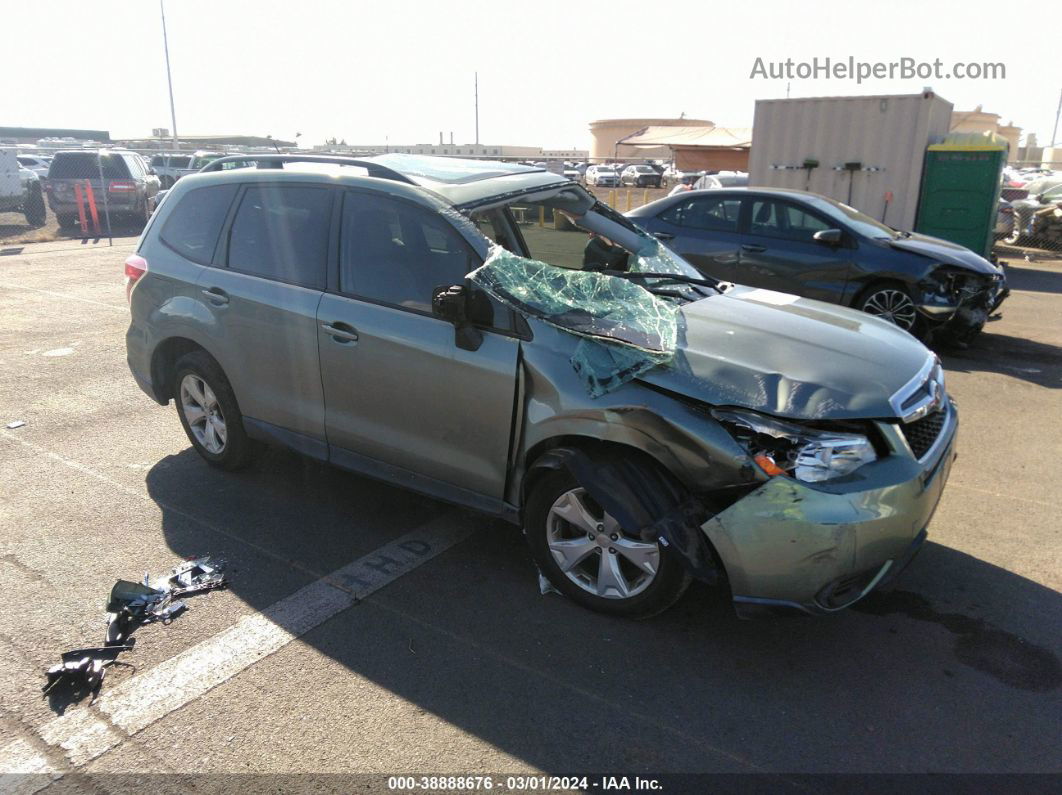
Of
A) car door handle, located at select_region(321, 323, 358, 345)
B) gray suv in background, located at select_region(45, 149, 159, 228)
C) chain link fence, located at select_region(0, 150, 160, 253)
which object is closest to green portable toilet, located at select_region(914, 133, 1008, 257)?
car door handle, located at select_region(321, 323, 358, 345)

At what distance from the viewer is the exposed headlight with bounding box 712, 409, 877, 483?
3004 mm

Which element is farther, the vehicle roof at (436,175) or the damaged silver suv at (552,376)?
the vehicle roof at (436,175)

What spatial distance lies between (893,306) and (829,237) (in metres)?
0.97

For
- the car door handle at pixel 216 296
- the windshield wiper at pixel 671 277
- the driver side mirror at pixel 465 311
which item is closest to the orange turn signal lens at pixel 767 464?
the driver side mirror at pixel 465 311

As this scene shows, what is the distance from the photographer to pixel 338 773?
105 inches

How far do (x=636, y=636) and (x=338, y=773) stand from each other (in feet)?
4.40

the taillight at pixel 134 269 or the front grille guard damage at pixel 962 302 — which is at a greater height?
the taillight at pixel 134 269

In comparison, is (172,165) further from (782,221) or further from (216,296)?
(216,296)

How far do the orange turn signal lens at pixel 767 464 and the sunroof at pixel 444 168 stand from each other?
2.18 meters

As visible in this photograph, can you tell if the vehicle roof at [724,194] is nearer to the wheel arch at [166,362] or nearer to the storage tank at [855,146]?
the storage tank at [855,146]

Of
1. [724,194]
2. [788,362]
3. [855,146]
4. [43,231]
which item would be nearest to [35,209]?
[43,231]

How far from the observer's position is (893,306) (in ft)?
26.7

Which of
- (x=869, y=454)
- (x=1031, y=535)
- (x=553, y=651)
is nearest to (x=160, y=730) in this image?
(x=553, y=651)

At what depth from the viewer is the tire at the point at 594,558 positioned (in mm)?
3307
